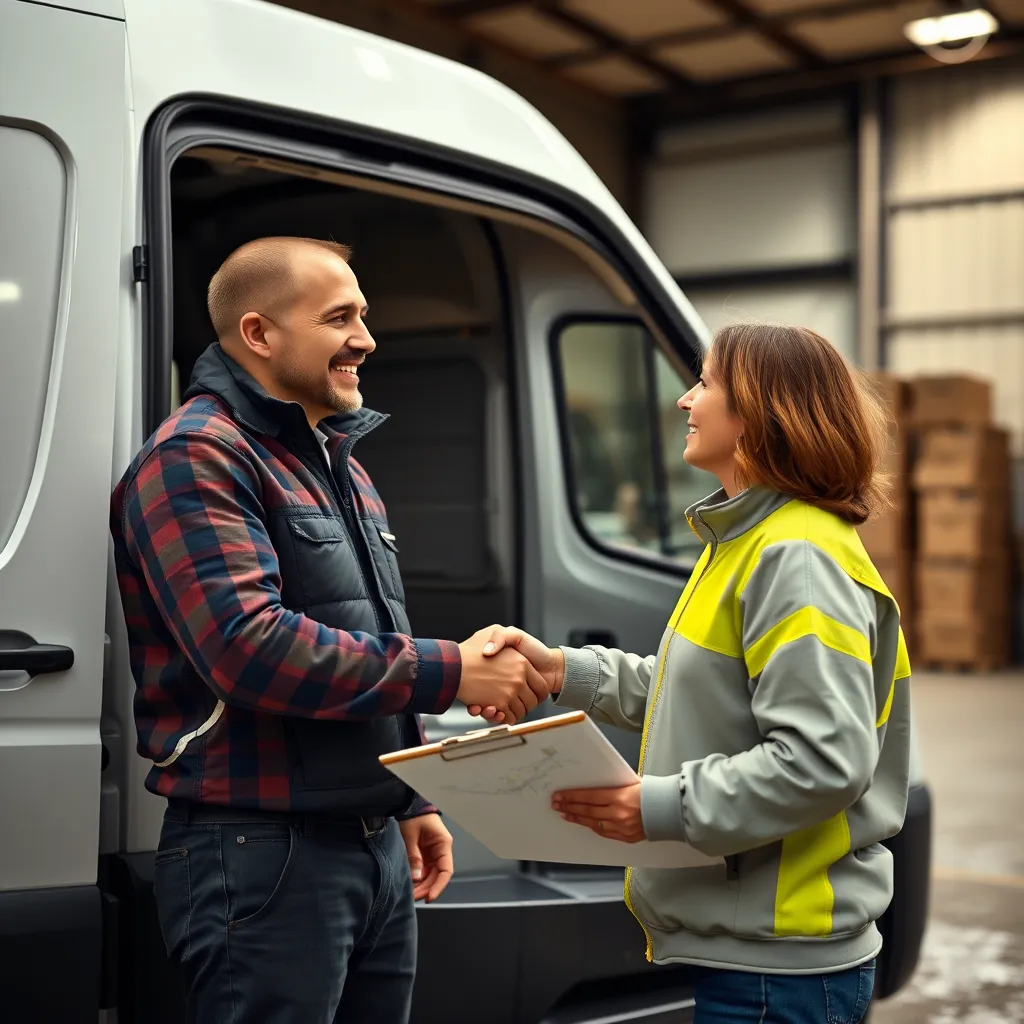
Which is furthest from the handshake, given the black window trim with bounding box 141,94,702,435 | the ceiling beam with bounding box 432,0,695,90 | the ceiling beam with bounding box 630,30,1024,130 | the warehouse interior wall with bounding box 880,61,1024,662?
the ceiling beam with bounding box 630,30,1024,130

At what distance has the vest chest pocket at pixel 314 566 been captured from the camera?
1.81m

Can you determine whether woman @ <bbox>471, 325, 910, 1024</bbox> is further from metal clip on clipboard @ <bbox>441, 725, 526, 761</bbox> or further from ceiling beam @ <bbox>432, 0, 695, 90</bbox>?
ceiling beam @ <bbox>432, 0, 695, 90</bbox>

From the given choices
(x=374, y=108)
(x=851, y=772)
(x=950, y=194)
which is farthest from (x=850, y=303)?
(x=851, y=772)

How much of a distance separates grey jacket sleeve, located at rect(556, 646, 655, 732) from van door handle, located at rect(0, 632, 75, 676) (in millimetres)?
686

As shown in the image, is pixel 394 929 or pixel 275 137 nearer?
pixel 394 929

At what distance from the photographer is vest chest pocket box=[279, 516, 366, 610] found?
1809mm

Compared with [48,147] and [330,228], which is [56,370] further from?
[330,228]

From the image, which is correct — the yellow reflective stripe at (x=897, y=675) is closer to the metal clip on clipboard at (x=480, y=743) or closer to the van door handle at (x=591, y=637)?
the metal clip on clipboard at (x=480, y=743)

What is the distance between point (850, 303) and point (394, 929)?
12.3 m

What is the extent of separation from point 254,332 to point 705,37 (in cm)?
1164

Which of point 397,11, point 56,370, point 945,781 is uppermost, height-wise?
point 397,11

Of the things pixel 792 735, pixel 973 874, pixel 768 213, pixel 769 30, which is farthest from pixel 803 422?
pixel 768 213

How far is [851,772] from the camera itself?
1474 mm

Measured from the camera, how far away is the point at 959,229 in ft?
42.3
